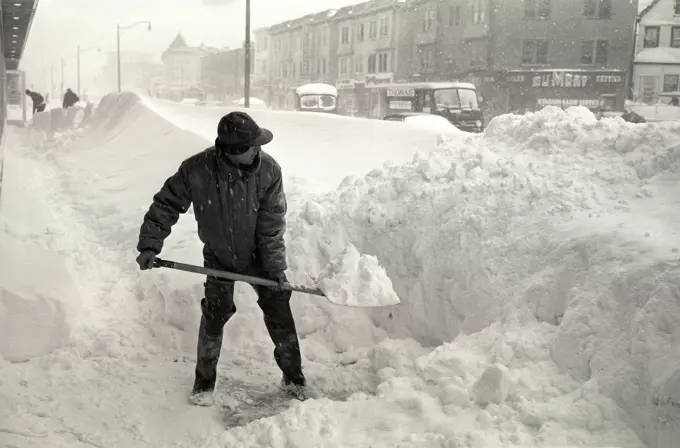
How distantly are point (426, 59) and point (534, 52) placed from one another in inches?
202

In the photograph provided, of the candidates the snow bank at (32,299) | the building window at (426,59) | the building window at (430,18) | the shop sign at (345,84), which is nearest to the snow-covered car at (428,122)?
the shop sign at (345,84)

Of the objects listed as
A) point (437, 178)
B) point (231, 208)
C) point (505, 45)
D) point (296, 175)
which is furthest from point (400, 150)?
point (505, 45)

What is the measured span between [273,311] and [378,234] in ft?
4.95

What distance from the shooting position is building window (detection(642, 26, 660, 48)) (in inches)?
616

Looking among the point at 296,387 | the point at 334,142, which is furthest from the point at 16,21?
the point at 296,387

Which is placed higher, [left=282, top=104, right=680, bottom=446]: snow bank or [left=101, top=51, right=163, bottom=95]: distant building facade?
[left=101, top=51, right=163, bottom=95]: distant building facade

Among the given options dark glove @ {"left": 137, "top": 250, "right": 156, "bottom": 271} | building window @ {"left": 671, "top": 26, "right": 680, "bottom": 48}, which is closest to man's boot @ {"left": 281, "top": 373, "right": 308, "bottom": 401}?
dark glove @ {"left": 137, "top": 250, "right": 156, "bottom": 271}

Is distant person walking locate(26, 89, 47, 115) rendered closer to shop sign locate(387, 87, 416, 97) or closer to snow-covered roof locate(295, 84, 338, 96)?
snow-covered roof locate(295, 84, 338, 96)

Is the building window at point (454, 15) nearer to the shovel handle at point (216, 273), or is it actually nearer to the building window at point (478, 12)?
the building window at point (478, 12)

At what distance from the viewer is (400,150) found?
1041cm

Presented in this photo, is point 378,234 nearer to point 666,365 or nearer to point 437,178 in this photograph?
point 437,178

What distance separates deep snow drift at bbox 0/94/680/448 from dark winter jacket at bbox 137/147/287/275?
86 cm

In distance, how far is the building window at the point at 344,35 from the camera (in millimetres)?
30411

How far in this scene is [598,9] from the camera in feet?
81.1
